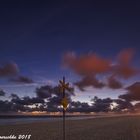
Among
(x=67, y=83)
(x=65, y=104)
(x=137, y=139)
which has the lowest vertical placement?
(x=137, y=139)

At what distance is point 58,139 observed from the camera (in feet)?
81.6

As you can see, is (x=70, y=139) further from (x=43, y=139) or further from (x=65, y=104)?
(x=65, y=104)

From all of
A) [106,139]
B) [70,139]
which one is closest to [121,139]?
[106,139]

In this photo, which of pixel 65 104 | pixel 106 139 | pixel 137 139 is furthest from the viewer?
pixel 106 139

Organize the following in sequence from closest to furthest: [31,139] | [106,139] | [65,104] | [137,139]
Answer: [65,104]
[137,139]
[106,139]
[31,139]

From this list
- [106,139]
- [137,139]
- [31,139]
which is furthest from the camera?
[31,139]

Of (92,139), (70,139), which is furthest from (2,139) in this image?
(92,139)

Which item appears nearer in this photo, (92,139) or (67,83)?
(67,83)

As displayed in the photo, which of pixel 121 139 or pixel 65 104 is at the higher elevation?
pixel 65 104

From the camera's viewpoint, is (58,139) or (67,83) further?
(58,139)

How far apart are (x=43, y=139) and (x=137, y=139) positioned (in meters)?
8.86

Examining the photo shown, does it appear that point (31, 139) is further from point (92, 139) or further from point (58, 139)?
point (92, 139)

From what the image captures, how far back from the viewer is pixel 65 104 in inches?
642

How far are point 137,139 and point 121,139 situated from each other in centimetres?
151
